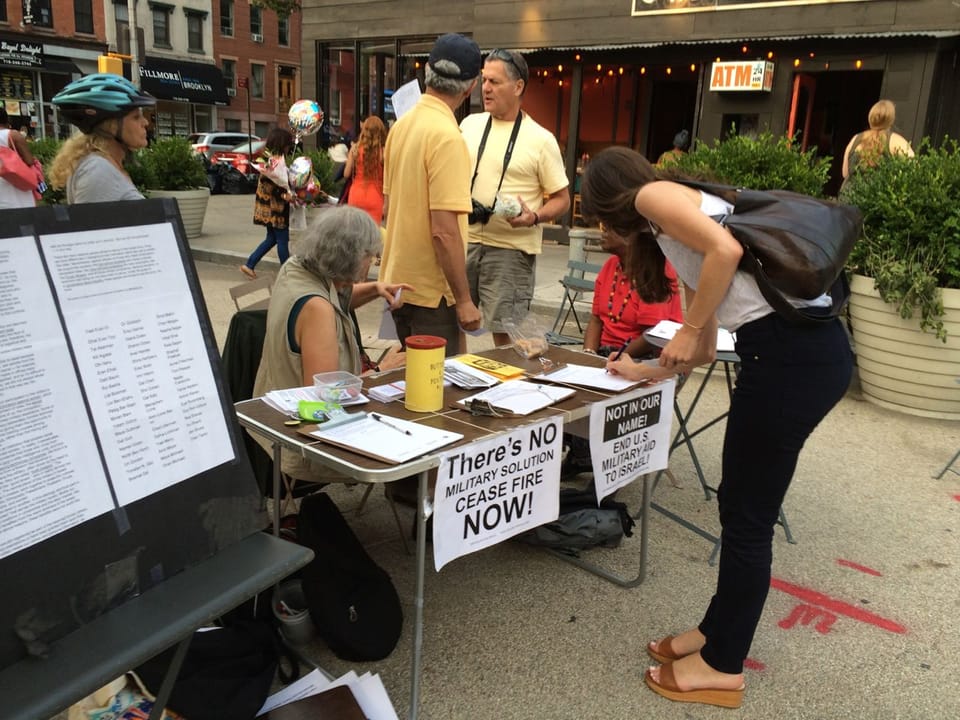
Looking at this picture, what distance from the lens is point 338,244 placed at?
284 centimetres

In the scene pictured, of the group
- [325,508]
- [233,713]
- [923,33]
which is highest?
[923,33]

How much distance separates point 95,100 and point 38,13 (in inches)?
1282

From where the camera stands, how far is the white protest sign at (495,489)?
86.7 inches

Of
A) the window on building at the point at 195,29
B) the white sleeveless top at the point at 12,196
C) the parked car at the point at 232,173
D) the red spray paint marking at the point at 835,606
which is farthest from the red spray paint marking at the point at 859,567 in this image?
the window on building at the point at 195,29

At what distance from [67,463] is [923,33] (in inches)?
409

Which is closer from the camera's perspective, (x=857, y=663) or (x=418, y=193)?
(x=857, y=663)

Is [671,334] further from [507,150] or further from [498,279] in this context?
[507,150]

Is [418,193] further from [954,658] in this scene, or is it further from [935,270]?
[935,270]

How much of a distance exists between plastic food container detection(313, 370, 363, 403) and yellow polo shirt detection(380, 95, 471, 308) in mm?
1056

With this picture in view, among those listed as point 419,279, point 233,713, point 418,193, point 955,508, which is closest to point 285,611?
point 233,713

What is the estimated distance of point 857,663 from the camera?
8.83 ft

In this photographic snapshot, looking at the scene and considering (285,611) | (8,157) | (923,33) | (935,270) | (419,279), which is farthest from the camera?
(923,33)

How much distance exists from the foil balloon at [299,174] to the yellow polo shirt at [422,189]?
5191 millimetres

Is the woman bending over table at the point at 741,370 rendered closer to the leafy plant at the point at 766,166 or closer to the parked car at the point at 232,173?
the leafy plant at the point at 766,166
